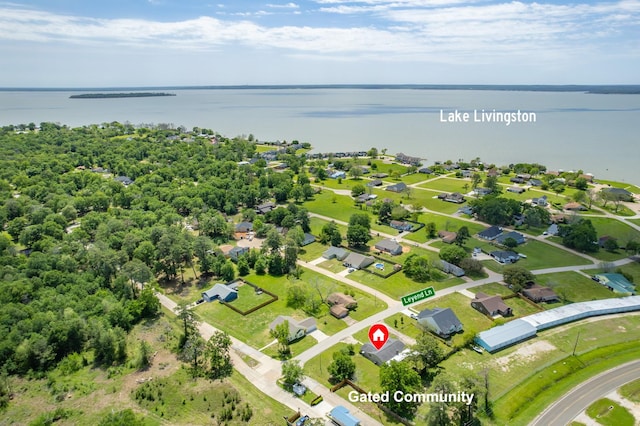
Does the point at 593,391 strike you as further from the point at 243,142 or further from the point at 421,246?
the point at 243,142

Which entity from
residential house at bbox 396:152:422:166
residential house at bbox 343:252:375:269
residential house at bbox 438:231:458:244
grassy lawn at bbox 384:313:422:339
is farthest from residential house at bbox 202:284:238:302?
residential house at bbox 396:152:422:166

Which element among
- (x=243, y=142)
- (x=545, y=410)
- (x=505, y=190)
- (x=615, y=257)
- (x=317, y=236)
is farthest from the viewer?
(x=243, y=142)

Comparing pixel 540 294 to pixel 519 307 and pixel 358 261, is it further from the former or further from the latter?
pixel 358 261

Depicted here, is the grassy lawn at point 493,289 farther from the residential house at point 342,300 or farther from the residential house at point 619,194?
the residential house at point 619,194

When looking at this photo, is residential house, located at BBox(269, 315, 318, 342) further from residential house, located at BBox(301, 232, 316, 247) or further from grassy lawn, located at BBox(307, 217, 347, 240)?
grassy lawn, located at BBox(307, 217, 347, 240)

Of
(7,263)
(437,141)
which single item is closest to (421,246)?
(7,263)

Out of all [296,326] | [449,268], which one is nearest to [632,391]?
[449,268]
